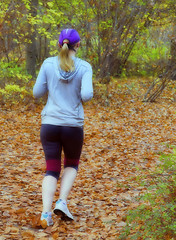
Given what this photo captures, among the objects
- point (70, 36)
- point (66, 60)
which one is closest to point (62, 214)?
point (66, 60)

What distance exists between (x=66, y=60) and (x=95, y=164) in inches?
151

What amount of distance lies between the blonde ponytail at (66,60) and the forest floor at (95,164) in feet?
4.25

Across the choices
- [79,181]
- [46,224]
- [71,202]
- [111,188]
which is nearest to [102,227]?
[46,224]

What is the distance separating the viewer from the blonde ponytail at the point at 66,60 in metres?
3.52

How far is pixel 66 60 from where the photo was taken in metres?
3.54

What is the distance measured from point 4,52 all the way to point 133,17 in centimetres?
532

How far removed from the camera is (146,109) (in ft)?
43.1

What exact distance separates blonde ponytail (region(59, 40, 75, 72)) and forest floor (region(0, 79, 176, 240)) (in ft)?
4.25

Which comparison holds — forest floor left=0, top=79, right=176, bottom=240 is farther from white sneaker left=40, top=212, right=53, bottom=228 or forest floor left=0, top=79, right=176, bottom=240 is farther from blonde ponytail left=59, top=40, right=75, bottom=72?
blonde ponytail left=59, top=40, right=75, bottom=72

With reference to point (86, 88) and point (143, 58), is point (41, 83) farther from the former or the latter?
point (143, 58)

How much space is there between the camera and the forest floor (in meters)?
3.87

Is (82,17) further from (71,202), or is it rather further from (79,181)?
(71,202)

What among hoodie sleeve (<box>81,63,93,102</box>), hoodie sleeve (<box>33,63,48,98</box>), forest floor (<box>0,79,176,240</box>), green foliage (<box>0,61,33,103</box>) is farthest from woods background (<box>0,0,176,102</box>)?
hoodie sleeve (<box>81,63,93,102</box>)

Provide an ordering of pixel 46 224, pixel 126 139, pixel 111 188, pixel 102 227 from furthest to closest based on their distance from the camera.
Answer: pixel 126 139, pixel 111 188, pixel 102 227, pixel 46 224
